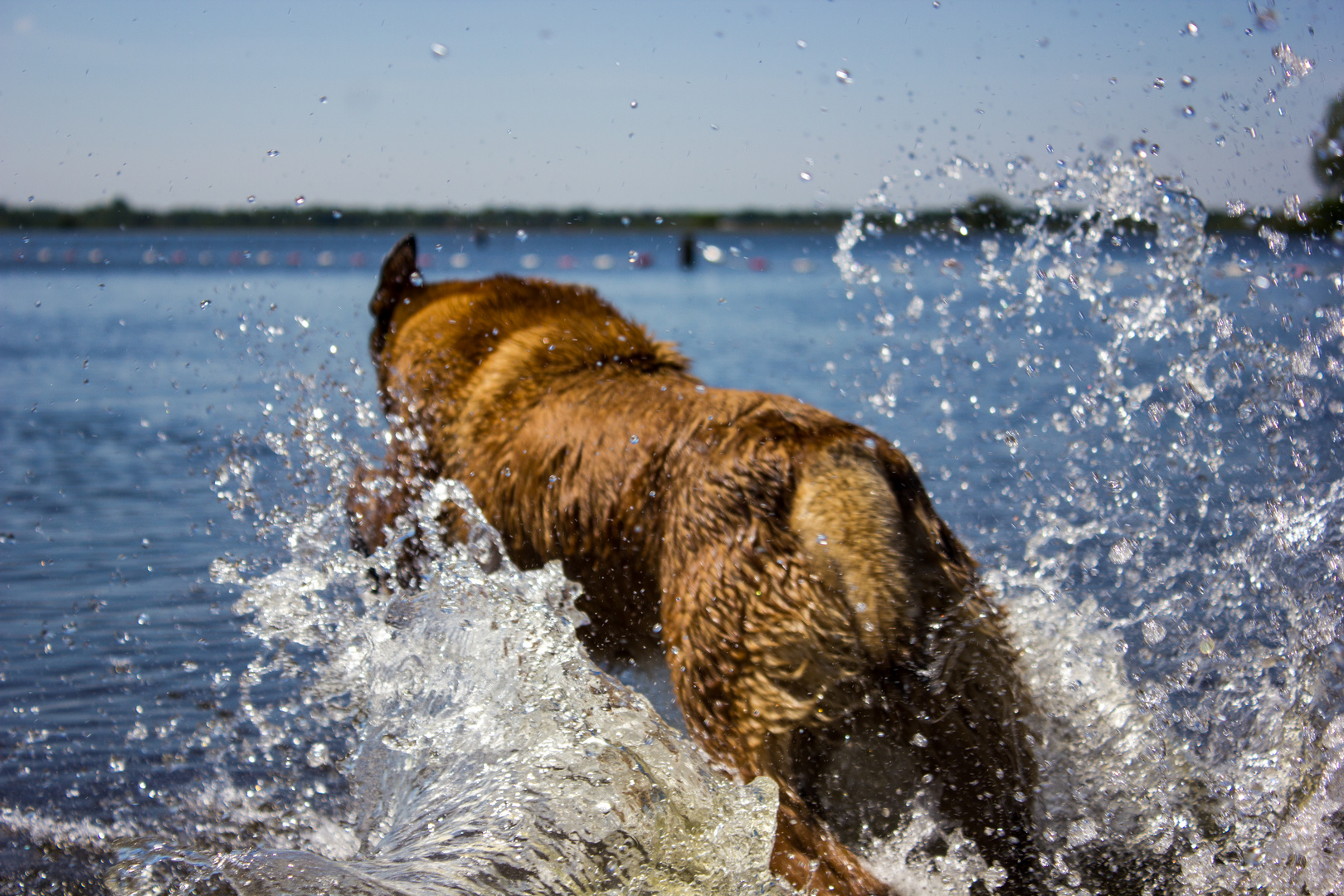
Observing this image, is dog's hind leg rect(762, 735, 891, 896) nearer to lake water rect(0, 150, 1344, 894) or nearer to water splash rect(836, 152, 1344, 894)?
lake water rect(0, 150, 1344, 894)

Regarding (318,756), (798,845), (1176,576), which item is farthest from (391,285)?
(1176,576)

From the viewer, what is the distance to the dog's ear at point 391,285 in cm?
395

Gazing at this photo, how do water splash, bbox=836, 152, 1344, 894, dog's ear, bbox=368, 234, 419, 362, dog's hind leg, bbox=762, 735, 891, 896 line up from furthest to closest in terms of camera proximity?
dog's ear, bbox=368, 234, 419, 362
water splash, bbox=836, 152, 1344, 894
dog's hind leg, bbox=762, 735, 891, 896

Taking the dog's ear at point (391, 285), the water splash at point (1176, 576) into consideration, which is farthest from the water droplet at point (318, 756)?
the water splash at point (1176, 576)

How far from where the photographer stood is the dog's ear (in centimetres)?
395

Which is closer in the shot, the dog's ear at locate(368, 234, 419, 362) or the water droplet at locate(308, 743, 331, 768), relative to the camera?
the water droplet at locate(308, 743, 331, 768)

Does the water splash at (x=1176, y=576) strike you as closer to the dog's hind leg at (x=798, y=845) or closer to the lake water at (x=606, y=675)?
→ the lake water at (x=606, y=675)

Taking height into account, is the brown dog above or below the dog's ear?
below

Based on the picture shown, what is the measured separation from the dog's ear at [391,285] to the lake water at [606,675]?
19 cm

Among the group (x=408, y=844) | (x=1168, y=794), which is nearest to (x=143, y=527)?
(x=408, y=844)

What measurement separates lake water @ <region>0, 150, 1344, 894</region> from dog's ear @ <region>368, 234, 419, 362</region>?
19cm

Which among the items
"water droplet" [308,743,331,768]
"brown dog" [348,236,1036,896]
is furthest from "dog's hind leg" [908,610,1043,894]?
"water droplet" [308,743,331,768]

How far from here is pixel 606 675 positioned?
99.7 inches

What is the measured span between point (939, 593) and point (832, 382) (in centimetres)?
910
